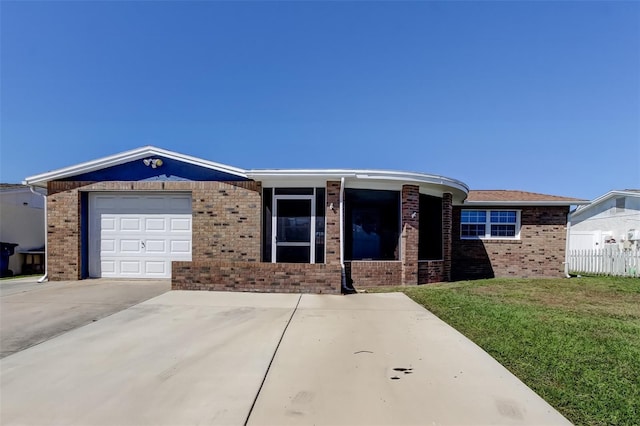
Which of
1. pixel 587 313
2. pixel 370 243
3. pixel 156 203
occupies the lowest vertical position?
pixel 587 313

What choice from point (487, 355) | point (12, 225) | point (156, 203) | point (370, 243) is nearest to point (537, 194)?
point (370, 243)

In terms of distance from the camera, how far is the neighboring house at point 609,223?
18.9 m

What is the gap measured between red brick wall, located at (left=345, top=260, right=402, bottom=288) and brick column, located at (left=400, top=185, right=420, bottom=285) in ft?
0.72

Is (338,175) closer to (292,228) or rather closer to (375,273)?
(292,228)

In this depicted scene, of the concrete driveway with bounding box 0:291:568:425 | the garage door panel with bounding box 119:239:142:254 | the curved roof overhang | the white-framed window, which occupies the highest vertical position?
the curved roof overhang

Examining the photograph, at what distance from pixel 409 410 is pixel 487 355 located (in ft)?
5.81

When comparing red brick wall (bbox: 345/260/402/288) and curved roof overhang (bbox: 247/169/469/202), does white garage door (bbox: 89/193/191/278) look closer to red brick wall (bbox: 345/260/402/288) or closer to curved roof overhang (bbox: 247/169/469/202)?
curved roof overhang (bbox: 247/169/469/202)

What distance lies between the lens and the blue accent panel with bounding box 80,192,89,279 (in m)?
9.93

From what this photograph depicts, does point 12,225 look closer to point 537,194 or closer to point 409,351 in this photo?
point 409,351

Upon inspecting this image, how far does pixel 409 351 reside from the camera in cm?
423

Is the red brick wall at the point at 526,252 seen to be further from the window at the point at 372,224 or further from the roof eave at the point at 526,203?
the window at the point at 372,224

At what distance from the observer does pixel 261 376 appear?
3477mm

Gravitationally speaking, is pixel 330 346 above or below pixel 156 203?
below

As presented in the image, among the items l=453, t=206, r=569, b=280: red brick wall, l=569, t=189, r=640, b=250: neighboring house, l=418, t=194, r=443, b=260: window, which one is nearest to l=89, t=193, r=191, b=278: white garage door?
l=418, t=194, r=443, b=260: window
